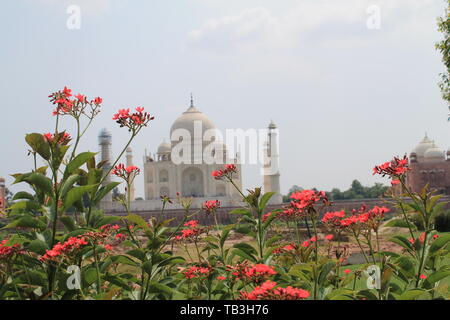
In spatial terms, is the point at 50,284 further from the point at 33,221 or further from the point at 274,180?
the point at 274,180

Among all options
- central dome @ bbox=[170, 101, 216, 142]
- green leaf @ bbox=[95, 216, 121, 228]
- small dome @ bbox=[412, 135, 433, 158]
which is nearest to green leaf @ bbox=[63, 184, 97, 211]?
green leaf @ bbox=[95, 216, 121, 228]

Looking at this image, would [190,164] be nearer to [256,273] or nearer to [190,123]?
[190,123]

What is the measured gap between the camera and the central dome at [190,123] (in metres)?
35.6

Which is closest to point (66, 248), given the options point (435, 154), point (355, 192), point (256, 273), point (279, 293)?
point (256, 273)

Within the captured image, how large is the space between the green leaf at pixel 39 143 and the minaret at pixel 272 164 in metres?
Result: 28.0

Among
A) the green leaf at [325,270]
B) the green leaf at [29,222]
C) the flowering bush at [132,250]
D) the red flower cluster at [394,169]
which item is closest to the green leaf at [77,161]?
the flowering bush at [132,250]

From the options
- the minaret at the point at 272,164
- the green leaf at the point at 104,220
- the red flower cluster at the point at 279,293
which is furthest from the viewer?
the minaret at the point at 272,164

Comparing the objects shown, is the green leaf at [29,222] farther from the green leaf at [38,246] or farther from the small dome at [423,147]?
the small dome at [423,147]

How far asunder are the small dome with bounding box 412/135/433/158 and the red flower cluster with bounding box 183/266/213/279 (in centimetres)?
3650

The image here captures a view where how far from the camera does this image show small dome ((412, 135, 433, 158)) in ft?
121
